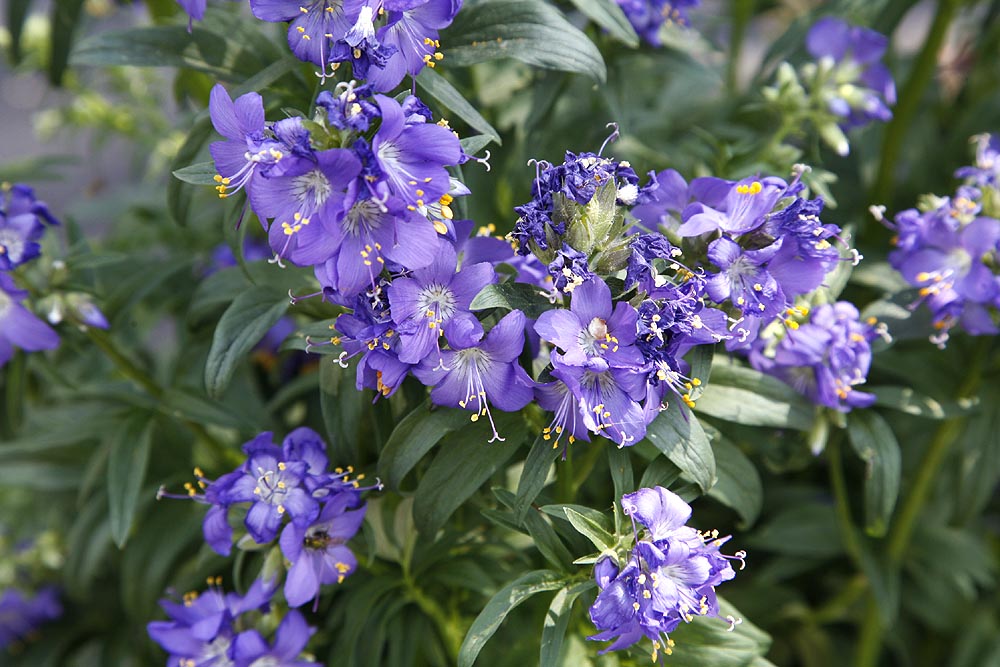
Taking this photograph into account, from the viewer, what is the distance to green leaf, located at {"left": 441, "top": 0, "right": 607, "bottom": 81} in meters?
1.40

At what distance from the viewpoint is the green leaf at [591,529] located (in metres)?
1.21

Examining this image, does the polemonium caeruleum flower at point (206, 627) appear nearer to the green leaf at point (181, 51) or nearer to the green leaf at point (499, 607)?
the green leaf at point (499, 607)

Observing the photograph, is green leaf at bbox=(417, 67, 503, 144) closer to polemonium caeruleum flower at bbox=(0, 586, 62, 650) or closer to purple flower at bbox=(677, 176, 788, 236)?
purple flower at bbox=(677, 176, 788, 236)

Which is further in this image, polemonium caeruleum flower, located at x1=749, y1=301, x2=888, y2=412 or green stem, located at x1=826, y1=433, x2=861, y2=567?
green stem, located at x1=826, y1=433, x2=861, y2=567

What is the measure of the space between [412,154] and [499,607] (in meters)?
0.56

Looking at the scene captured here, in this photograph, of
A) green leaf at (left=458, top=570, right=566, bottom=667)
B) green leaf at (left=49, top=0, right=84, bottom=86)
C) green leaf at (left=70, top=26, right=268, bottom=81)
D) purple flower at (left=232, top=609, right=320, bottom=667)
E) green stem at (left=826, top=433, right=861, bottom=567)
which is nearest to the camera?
green leaf at (left=458, top=570, right=566, bottom=667)

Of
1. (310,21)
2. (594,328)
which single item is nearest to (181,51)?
(310,21)

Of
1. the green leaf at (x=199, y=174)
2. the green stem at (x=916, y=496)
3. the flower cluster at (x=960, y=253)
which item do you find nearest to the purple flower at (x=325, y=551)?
the green leaf at (x=199, y=174)

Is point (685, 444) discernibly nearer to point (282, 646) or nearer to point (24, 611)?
point (282, 646)

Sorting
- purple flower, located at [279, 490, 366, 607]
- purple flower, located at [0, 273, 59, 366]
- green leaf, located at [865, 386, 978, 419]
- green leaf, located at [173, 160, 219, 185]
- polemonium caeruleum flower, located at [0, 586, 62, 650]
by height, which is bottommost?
polemonium caeruleum flower, located at [0, 586, 62, 650]

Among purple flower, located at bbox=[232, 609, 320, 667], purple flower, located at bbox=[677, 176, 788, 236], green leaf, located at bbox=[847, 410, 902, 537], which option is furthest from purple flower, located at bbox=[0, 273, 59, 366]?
green leaf, located at bbox=[847, 410, 902, 537]

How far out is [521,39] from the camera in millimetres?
1410

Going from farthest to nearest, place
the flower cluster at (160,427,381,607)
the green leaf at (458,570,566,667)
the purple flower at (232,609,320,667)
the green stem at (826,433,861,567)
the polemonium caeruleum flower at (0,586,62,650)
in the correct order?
the polemonium caeruleum flower at (0,586,62,650) → the green stem at (826,433,861,567) → the purple flower at (232,609,320,667) → the flower cluster at (160,427,381,607) → the green leaf at (458,570,566,667)

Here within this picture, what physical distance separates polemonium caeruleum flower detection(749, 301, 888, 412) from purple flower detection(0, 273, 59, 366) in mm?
1084
